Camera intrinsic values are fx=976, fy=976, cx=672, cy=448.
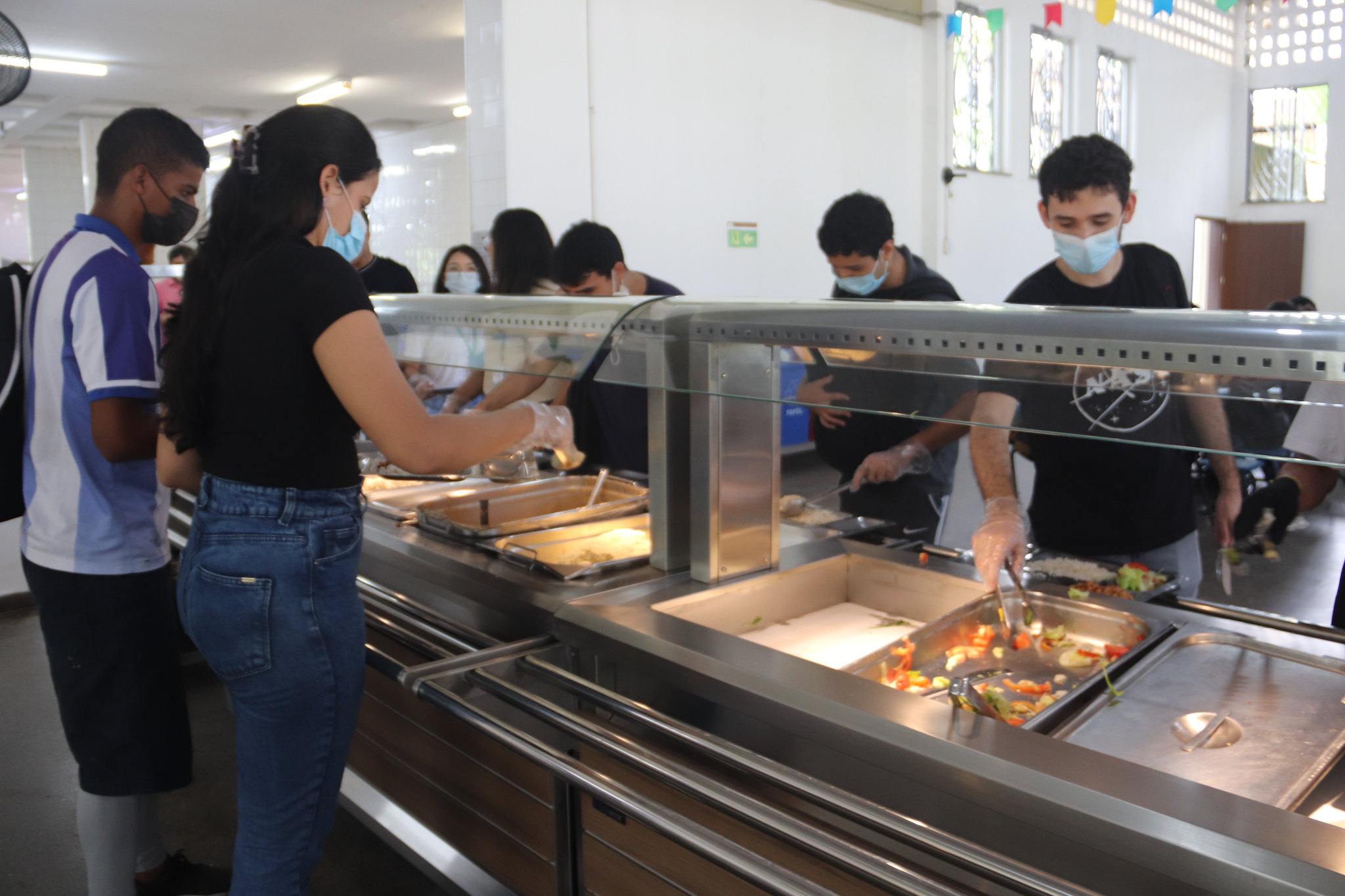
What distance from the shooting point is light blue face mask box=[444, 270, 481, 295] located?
4.40 m

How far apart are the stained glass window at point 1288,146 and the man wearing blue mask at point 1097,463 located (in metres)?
11.1

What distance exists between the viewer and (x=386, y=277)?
4.23m

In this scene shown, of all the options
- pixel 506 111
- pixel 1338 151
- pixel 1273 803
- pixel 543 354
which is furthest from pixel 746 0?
pixel 1338 151

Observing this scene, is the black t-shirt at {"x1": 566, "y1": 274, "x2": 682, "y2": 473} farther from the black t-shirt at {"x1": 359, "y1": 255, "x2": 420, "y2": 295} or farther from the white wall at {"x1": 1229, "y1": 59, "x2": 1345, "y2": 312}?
the white wall at {"x1": 1229, "y1": 59, "x2": 1345, "y2": 312}

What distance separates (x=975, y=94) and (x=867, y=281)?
5889 millimetres

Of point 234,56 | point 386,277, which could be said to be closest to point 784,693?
point 386,277

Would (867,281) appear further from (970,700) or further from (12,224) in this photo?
(12,224)

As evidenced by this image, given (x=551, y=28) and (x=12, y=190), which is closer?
(x=551, y=28)

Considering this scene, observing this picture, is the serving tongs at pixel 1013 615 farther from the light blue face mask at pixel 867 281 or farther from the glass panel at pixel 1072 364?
the light blue face mask at pixel 867 281

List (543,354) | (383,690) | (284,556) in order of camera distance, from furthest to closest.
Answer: (383,690)
(543,354)
(284,556)

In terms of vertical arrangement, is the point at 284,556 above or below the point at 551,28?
below

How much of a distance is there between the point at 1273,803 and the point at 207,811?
2.60 m

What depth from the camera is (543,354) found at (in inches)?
71.6

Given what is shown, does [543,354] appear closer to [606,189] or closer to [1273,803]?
[1273,803]
